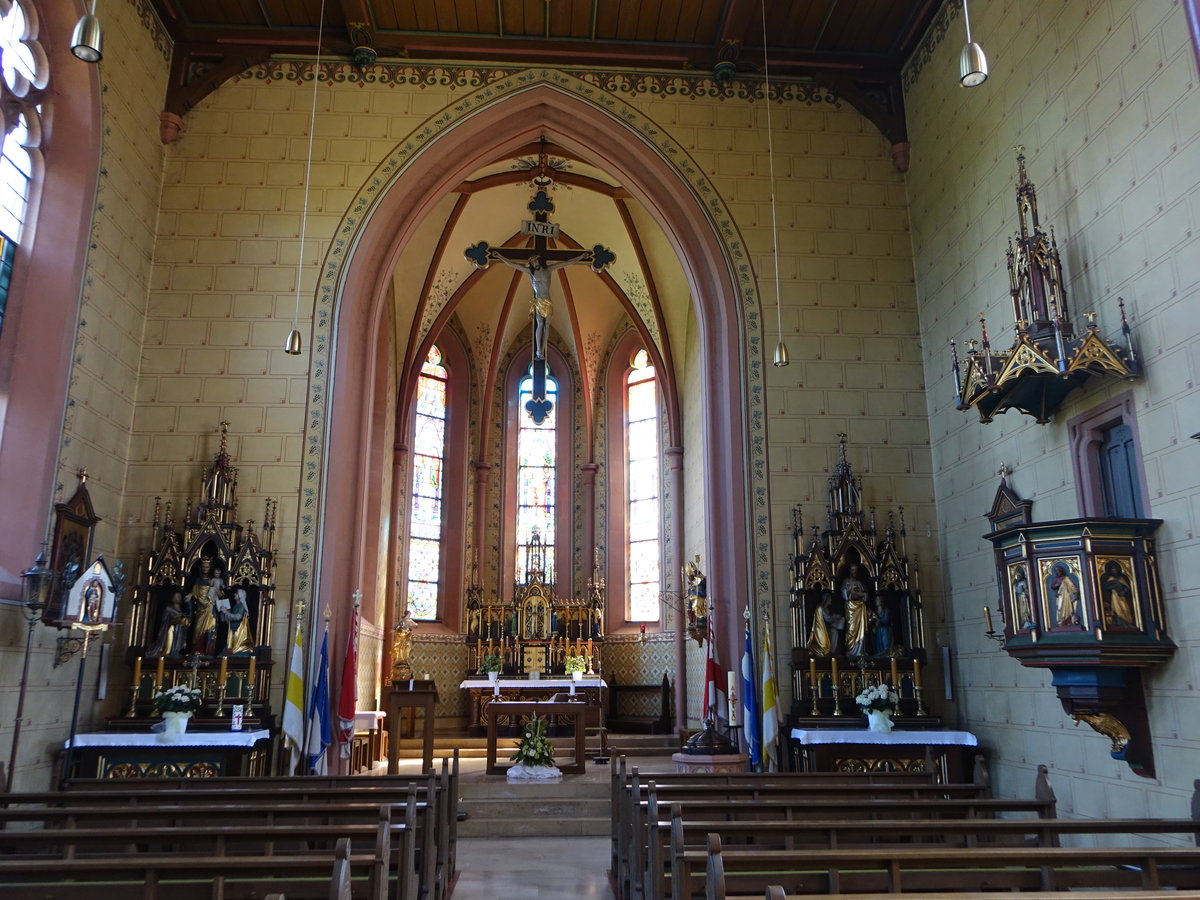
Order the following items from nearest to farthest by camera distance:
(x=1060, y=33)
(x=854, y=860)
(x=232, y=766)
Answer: (x=854, y=860)
(x=1060, y=33)
(x=232, y=766)

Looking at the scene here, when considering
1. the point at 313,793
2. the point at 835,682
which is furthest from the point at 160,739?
the point at 835,682

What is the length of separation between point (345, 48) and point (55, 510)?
752 centimetres

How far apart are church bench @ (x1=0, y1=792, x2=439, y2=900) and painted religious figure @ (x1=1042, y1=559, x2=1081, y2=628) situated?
16.9 feet

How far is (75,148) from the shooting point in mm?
11078

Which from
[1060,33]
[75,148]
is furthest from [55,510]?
[1060,33]

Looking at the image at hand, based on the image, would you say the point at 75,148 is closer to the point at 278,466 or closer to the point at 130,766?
the point at 278,466

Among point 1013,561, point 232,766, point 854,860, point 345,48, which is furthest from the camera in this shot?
point 345,48

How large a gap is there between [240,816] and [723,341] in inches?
357

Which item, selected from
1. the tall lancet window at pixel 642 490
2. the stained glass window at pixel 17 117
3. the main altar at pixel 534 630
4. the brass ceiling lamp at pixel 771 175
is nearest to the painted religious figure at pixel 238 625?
the stained glass window at pixel 17 117

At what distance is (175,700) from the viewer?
409 inches

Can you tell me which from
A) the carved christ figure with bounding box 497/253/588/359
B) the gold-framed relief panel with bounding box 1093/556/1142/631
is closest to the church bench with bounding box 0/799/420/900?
the gold-framed relief panel with bounding box 1093/556/1142/631

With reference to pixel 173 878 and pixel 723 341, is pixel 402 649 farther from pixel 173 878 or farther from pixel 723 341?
pixel 173 878

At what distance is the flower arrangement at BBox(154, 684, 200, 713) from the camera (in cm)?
1037

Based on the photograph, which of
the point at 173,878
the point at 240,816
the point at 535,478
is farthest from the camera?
the point at 535,478
